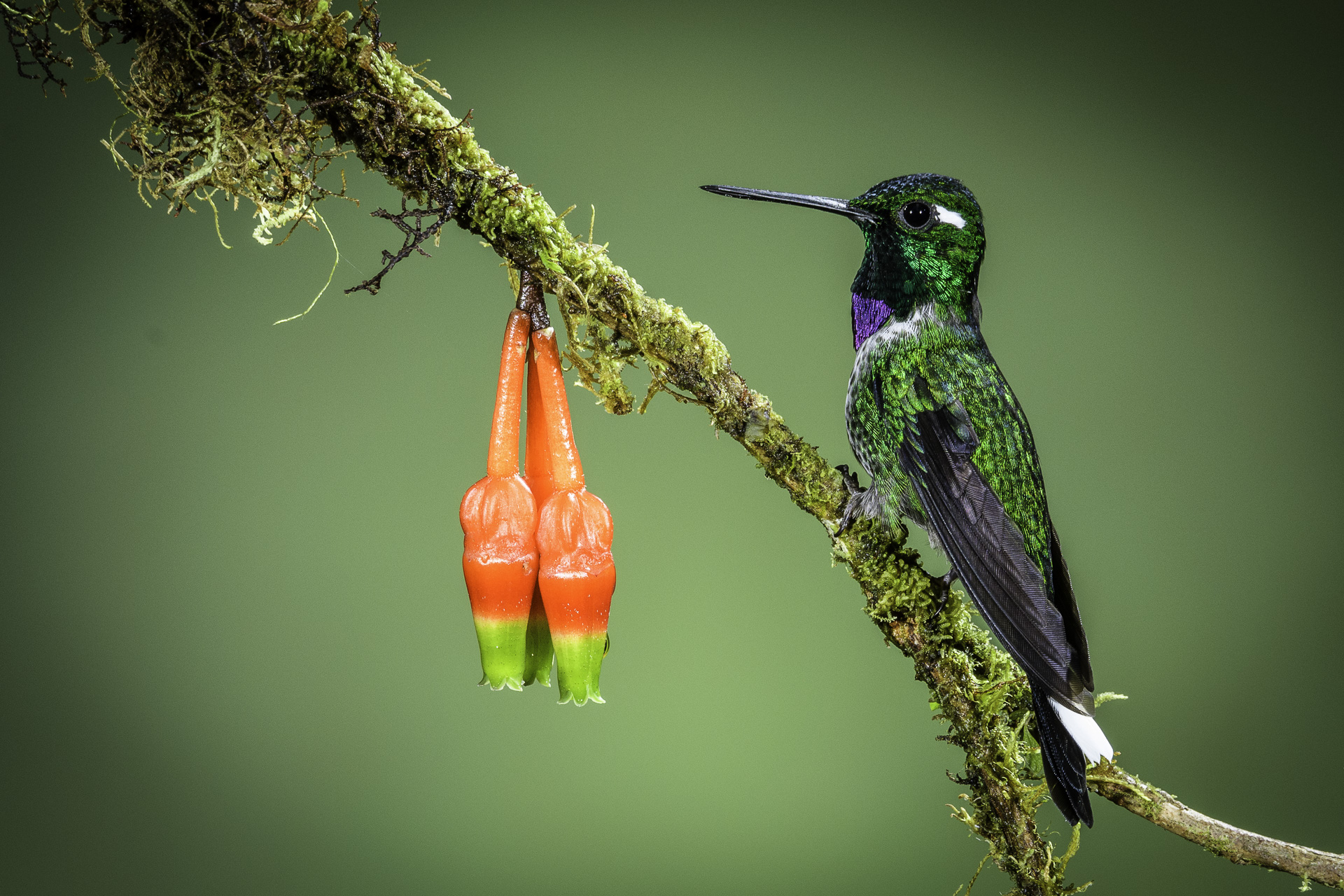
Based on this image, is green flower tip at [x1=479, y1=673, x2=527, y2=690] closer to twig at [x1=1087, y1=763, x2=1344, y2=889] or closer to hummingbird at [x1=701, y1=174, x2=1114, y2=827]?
hummingbird at [x1=701, y1=174, x2=1114, y2=827]

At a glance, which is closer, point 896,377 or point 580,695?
point 580,695

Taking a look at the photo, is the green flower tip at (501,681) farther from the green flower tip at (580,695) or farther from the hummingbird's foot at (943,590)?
the hummingbird's foot at (943,590)

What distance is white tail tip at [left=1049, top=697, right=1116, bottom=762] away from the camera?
1.27 metres

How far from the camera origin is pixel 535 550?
118 centimetres

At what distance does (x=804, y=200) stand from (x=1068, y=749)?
816 mm

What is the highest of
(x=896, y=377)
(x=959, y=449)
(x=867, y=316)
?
(x=867, y=316)

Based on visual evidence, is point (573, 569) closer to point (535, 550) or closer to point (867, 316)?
point (535, 550)

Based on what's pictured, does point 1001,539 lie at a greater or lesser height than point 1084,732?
greater

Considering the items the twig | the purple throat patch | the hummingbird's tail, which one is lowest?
the twig

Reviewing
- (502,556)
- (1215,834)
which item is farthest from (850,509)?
(1215,834)

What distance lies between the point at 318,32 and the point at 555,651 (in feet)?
2.56

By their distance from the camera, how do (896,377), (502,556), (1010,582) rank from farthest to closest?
1. (896,377)
2. (1010,582)
3. (502,556)

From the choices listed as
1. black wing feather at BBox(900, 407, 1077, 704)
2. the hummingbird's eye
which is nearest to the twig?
black wing feather at BBox(900, 407, 1077, 704)

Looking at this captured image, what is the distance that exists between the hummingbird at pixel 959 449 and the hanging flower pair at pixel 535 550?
0.37 metres
